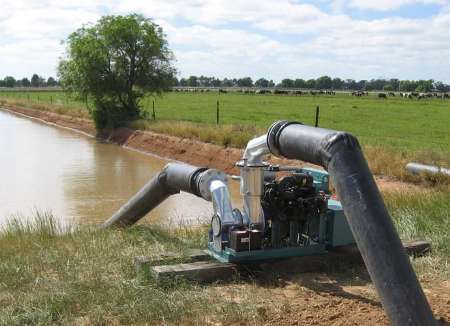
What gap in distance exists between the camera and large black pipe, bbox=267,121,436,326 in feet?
11.3

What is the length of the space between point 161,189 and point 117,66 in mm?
27504

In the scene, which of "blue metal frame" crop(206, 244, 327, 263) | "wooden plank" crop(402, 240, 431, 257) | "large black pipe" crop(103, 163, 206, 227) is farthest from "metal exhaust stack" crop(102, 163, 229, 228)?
"wooden plank" crop(402, 240, 431, 257)

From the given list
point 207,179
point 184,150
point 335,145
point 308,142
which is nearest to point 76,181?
point 184,150

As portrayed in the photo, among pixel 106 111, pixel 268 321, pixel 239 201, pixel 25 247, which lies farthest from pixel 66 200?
pixel 106 111

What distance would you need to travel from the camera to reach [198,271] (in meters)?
5.23

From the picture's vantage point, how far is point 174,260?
18.7ft

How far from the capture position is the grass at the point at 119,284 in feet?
14.2

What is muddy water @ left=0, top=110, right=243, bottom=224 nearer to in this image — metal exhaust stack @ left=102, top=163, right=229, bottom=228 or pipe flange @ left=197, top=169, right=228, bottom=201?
metal exhaust stack @ left=102, top=163, right=229, bottom=228

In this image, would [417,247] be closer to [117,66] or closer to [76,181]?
[76,181]

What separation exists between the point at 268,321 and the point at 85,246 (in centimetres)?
289

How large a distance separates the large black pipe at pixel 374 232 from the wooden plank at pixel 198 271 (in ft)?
5.27

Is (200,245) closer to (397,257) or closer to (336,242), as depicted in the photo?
(336,242)

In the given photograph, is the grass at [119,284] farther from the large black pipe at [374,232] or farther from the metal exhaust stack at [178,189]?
the large black pipe at [374,232]

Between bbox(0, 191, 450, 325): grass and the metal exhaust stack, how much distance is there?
0.61 meters
